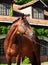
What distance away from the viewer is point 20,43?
1165 centimetres

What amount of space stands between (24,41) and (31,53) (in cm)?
61

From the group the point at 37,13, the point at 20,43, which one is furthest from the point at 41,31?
the point at 20,43

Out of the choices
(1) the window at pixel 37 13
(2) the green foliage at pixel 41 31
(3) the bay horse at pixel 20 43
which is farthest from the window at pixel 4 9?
(3) the bay horse at pixel 20 43

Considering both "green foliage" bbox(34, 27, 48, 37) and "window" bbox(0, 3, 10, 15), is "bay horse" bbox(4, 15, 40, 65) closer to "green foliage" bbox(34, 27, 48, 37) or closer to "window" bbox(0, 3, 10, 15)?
"green foliage" bbox(34, 27, 48, 37)

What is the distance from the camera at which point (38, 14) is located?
36531 millimetres

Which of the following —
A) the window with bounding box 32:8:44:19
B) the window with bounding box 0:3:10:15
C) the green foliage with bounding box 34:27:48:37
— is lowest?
the green foliage with bounding box 34:27:48:37

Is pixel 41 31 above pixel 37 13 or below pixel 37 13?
below

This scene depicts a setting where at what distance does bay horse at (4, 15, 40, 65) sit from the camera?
1052 centimetres

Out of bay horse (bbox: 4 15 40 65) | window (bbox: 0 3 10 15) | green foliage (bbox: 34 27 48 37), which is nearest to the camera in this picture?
bay horse (bbox: 4 15 40 65)

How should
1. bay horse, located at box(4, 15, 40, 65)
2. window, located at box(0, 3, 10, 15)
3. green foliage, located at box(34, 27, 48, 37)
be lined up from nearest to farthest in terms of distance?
bay horse, located at box(4, 15, 40, 65) < green foliage, located at box(34, 27, 48, 37) < window, located at box(0, 3, 10, 15)

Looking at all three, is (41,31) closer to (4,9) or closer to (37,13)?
(37,13)

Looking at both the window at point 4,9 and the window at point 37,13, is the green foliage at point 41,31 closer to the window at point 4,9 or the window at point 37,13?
the window at point 37,13

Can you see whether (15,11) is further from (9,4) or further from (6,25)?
(6,25)

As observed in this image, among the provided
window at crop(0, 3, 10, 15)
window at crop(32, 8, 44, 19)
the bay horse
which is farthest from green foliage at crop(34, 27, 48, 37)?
the bay horse
